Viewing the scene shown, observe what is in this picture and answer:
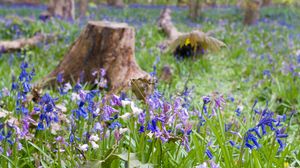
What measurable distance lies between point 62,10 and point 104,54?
8028 mm

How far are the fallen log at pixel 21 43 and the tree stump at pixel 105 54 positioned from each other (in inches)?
92.7

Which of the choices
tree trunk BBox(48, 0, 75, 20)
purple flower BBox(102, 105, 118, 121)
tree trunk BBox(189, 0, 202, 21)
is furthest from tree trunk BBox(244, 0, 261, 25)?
purple flower BBox(102, 105, 118, 121)

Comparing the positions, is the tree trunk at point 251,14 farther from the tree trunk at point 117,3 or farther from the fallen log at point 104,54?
the tree trunk at point 117,3

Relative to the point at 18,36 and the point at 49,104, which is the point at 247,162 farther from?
the point at 18,36

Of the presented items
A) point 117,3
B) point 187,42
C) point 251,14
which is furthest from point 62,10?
point 117,3

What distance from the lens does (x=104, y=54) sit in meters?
4.43

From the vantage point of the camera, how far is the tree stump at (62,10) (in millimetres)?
11750

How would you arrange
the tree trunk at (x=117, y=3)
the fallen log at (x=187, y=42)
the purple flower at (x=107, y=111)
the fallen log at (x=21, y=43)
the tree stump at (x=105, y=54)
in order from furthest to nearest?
the tree trunk at (x=117, y=3) < the fallen log at (x=21, y=43) < the tree stump at (x=105, y=54) < the fallen log at (x=187, y=42) < the purple flower at (x=107, y=111)

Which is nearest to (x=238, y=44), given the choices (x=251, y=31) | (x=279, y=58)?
(x=279, y=58)

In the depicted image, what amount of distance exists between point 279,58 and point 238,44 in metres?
1.59

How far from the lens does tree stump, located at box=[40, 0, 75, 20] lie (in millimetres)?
11750

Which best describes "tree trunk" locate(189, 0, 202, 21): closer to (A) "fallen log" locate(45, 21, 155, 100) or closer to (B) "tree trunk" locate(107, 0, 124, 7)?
(B) "tree trunk" locate(107, 0, 124, 7)

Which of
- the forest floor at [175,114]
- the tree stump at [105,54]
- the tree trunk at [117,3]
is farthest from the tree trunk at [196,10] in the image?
the tree stump at [105,54]

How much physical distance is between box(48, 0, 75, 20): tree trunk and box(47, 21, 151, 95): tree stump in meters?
7.38
